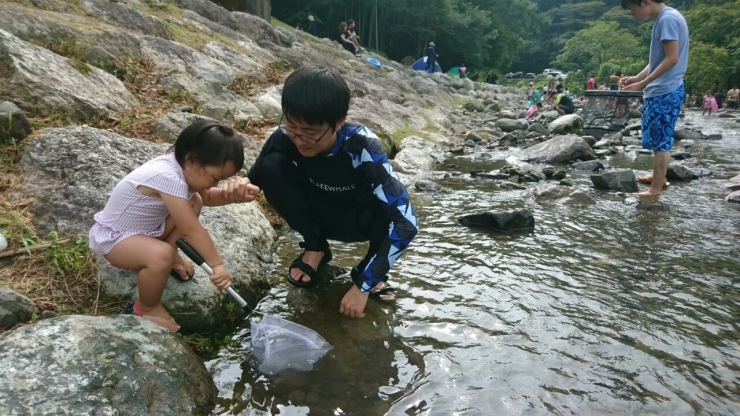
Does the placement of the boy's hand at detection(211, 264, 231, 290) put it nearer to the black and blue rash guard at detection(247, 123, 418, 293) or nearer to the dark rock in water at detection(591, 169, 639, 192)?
the black and blue rash guard at detection(247, 123, 418, 293)

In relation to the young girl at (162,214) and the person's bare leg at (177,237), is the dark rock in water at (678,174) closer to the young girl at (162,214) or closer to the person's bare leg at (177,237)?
the young girl at (162,214)

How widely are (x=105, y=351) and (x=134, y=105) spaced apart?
11.7 feet

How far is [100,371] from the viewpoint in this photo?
5.79ft

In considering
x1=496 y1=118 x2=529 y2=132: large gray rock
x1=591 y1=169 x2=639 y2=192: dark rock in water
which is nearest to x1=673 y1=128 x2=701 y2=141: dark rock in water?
x1=496 y1=118 x2=529 y2=132: large gray rock

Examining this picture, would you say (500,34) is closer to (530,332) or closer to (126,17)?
(126,17)

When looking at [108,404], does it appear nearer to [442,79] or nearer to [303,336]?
[303,336]

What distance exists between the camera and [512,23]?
63.8 metres

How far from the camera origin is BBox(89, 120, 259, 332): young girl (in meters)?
2.26

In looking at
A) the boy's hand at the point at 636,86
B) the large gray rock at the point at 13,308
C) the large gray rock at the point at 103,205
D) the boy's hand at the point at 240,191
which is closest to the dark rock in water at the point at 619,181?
the boy's hand at the point at 636,86

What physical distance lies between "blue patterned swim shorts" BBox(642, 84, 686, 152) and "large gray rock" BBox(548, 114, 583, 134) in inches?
313

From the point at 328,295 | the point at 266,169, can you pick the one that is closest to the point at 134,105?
the point at 266,169

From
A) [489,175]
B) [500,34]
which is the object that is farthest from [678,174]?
[500,34]

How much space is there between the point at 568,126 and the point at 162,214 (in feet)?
42.5

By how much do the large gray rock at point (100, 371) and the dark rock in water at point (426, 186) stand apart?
4516mm
